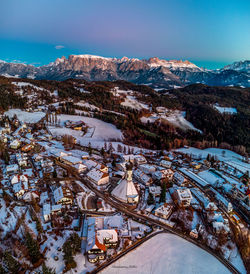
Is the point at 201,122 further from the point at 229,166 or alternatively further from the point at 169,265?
the point at 169,265

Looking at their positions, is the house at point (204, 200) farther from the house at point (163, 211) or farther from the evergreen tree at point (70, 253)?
the evergreen tree at point (70, 253)

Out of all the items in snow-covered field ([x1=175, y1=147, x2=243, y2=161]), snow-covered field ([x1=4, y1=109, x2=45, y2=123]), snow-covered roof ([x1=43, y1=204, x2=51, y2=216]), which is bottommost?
snow-covered field ([x1=175, y1=147, x2=243, y2=161])

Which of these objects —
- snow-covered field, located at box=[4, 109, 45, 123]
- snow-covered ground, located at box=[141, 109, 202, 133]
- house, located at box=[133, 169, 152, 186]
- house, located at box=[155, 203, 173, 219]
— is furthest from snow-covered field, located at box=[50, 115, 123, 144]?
house, located at box=[155, 203, 173, 219]

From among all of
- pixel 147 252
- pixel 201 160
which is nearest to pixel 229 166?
pixel 201 160

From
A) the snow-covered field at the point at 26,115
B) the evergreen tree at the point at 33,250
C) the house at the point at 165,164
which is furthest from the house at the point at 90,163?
the snow-covered field at the point at 26,115

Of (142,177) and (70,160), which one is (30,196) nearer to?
(70,160)

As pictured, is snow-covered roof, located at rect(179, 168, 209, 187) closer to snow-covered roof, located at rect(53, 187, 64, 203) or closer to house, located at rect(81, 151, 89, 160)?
house, located at rect(81, 151, 89, 160)
